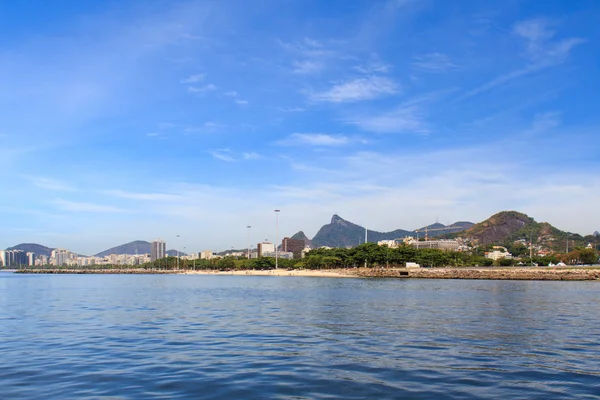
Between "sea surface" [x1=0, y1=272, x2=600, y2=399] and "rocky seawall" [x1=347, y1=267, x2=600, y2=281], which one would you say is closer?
"sea surface" [x1=0, y1=272, x2=600, y2=399]

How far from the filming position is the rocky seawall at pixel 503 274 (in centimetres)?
10506

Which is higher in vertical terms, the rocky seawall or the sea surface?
the sea surface

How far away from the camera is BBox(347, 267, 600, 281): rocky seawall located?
345 ft

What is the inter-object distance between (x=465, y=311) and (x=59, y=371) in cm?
2884

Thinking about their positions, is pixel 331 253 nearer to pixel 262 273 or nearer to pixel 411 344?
pixel 262 273

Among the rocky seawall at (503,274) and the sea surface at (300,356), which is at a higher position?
the sea surface at (300,356)

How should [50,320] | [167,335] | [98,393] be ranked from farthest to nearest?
[50,320] < [167,335] < [98,393]

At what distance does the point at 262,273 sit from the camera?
566 feet

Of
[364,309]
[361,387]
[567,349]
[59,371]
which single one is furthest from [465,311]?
[59,371]

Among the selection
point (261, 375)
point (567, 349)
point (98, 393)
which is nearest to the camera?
point (98, 393)

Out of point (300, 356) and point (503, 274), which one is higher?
point (300, 356)

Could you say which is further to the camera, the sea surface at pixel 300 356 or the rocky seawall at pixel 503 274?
the rocky seawall at pixel 503 274

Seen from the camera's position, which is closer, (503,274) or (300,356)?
(300,356)

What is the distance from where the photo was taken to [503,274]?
379ft
